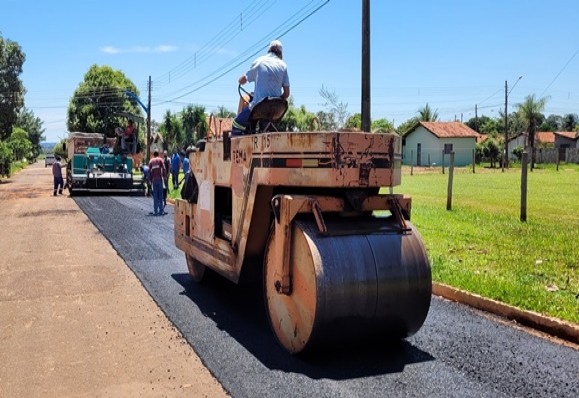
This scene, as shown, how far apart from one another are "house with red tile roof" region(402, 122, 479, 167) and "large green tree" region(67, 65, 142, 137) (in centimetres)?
2691

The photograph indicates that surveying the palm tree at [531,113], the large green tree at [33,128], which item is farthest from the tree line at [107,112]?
the large green tree at [33,128]

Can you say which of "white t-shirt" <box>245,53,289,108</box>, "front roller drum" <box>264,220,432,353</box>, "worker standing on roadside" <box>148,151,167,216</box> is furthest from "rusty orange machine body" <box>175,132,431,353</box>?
"worker standing on roadside" <box>148,151,167,216</box>

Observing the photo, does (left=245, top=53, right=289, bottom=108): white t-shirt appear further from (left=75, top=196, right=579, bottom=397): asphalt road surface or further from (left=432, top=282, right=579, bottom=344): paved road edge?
(left=432, top=282, right=579, bottom=344): paved road edge

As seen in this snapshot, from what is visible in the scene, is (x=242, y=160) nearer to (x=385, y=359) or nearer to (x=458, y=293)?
(x=385, y=359)

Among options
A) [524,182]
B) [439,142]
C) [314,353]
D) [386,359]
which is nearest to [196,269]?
[314,353]

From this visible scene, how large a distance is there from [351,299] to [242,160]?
1.81 meters

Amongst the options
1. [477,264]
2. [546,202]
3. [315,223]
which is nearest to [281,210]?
[315,223]

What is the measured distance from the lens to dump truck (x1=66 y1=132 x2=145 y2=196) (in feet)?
77.6

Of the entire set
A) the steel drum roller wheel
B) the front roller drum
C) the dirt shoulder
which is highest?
the front roller drum

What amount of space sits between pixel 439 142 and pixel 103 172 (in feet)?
140

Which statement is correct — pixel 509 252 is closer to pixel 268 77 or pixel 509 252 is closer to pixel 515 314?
pixel 515 314

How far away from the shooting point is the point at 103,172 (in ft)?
78.9

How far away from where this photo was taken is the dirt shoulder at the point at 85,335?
14.8 ft

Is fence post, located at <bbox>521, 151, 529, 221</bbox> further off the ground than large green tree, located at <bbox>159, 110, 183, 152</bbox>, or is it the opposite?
large green tree, located at <bbox>159, 110, 183, 152</bbox>
